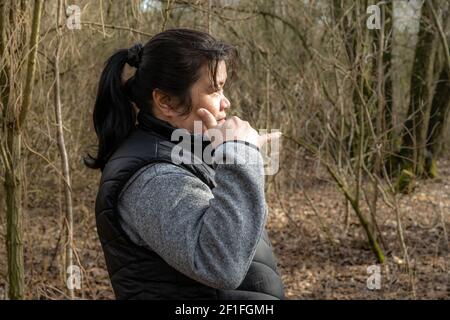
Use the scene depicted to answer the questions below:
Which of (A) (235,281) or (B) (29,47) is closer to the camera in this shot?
(A) (235,281)

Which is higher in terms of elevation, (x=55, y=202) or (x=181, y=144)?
(x=181, y=144)

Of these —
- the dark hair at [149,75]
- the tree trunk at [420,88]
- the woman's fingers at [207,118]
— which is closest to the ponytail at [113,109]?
the dark hair at [149,75]

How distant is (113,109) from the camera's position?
1865mm

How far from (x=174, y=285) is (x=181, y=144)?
0.36 meters

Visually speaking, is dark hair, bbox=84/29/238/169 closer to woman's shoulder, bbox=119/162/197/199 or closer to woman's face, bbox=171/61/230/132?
woman's face, bbox=171/61/230/132

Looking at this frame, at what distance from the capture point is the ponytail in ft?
6.04

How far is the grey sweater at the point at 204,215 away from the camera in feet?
5.09

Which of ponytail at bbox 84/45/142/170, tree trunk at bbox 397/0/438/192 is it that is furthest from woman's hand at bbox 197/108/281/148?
tree trunk at bbox 397/0/438/192

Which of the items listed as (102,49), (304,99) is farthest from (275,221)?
(102,49)

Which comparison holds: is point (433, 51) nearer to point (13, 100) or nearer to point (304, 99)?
point (304, 99)

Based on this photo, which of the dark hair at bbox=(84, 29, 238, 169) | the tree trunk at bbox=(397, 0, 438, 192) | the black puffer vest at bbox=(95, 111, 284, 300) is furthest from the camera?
the tree trunk at bbox=(397, 0, 438, 192)

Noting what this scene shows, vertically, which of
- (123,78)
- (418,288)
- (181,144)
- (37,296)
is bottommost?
(418,288)

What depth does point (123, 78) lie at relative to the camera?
6.30 feet

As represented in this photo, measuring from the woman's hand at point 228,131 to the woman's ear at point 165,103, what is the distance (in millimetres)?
74
